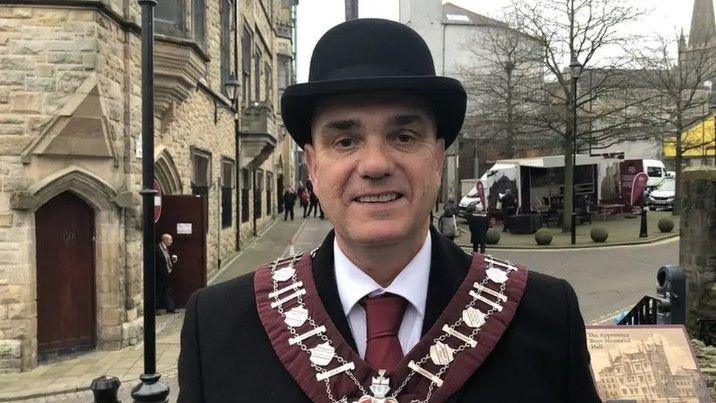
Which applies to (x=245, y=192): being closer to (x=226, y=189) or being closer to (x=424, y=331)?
(x=226, y=189)

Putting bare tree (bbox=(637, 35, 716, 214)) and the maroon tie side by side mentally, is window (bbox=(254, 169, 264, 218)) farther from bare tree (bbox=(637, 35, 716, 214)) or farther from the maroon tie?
the maroon tie

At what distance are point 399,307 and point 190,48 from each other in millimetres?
9579

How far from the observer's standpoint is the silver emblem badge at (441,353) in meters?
1.60

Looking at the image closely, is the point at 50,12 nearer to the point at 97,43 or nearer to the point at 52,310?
the point at 97,43

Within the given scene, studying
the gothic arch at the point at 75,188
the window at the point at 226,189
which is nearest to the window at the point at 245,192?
the window at the point at 226,189

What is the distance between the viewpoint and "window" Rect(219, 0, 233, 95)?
16625 mm

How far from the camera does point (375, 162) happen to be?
62.7 inches

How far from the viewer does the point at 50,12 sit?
317 inches

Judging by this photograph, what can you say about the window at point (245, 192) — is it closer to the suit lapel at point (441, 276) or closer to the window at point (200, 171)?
the window at point (200, 171)

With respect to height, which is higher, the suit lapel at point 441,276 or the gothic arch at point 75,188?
the gothic arch at point 75,188

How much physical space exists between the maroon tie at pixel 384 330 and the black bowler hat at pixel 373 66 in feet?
1.83

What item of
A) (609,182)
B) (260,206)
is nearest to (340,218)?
(260,206)

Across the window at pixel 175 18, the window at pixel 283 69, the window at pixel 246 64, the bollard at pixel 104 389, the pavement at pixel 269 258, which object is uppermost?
the window at pixel 283 69

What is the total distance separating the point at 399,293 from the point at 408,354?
Answer: 173 mm
